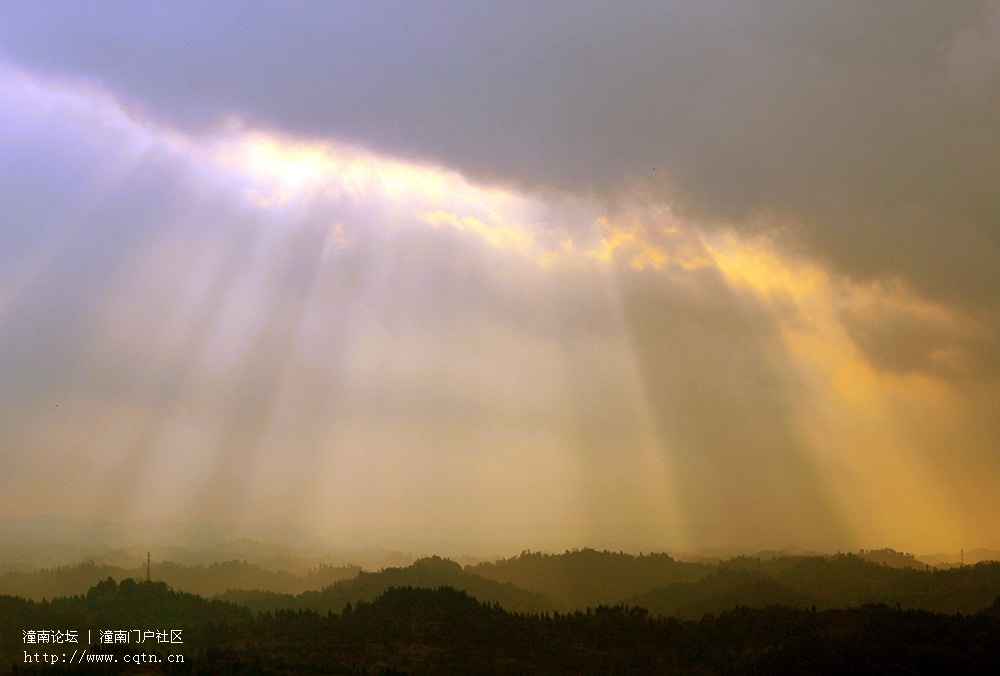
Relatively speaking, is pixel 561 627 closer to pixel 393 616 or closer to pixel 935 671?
pixel 393 616

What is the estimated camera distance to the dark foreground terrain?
98.2m

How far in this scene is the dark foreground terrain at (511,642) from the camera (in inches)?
3868

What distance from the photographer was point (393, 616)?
141 metres

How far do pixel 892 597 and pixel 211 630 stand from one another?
464 ft

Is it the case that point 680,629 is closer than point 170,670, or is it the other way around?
point 170,670

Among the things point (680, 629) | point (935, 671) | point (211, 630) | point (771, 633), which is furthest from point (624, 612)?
point (211, 630)

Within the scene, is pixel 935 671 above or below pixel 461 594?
below

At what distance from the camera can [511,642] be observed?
126 metres

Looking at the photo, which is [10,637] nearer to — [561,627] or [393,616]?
[393,616]

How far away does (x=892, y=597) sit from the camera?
607 ft

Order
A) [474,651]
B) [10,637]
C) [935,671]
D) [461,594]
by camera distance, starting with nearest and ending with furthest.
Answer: [935,671]
[474,651]
[10,637]
[461,594]

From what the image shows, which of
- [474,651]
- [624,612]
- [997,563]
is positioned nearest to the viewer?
[474,651]

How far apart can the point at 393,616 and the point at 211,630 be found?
106 ft

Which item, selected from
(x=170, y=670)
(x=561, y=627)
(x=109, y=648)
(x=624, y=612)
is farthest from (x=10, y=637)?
(x=624, y=612)
